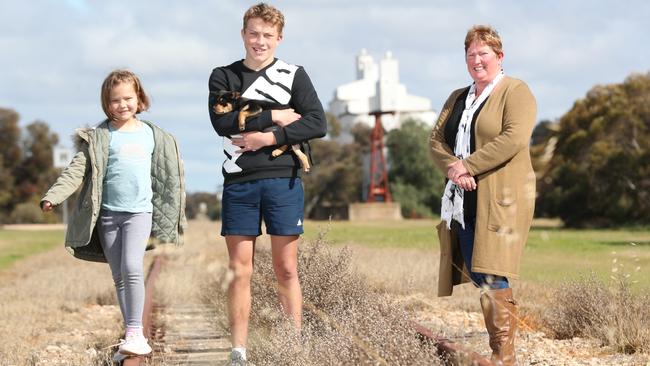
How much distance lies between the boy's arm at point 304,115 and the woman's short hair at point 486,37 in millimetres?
869

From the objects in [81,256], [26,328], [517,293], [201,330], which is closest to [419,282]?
[517,293]

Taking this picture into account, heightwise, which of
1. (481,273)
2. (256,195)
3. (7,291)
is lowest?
(7,291)

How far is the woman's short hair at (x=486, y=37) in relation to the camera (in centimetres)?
539

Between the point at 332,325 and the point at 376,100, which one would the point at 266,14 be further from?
the point at 376,100

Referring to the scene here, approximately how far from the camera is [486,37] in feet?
17.7

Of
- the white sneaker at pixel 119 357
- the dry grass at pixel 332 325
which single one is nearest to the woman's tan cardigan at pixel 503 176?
the dry grass at pixel 332 325

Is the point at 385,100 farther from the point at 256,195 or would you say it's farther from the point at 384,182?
the point at 256,195

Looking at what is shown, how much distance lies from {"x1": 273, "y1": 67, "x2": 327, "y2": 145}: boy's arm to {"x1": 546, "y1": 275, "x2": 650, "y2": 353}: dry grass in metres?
2.21

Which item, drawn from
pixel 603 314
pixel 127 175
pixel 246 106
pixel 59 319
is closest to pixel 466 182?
pixel 246 106

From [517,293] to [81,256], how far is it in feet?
17.8

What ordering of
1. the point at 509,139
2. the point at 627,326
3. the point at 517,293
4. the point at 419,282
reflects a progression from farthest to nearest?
the point at 419,282 → the point at 517,293 → the point at 627,326 → the point at 509,139

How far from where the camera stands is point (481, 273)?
5316mm

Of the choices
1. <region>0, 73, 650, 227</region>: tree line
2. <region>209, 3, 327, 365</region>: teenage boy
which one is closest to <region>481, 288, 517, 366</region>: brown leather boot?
<region>0, 73, 650, 227</region>: tree line

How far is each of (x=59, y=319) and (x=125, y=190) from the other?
4095 millimetres
